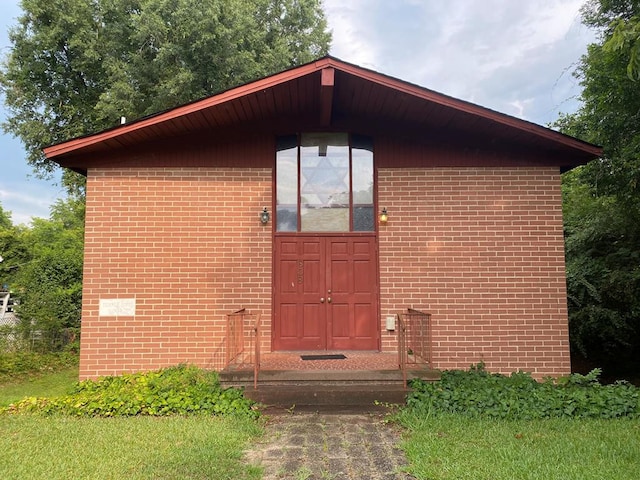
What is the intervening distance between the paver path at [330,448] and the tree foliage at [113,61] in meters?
12.3

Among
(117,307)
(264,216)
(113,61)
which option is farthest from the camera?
(113,61)

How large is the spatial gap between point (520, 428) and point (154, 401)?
4.31m

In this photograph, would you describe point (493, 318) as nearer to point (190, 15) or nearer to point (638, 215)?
point (638, 215)

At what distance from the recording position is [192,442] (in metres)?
4.21

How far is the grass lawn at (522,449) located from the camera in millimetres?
3463

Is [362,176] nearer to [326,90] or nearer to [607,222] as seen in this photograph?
[326,90]

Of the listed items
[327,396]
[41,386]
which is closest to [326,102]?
[327,396]

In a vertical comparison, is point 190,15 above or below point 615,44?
above

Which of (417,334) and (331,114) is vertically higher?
(331,114)

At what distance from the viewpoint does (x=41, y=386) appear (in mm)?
8141

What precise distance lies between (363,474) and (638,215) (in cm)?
790

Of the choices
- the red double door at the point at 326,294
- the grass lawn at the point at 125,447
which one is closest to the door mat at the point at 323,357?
the red double door at the point at 326,294

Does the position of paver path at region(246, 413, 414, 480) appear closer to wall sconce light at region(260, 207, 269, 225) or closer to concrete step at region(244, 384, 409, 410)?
concrete step at region(244, 384, 409, 410)

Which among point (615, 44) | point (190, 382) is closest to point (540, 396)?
point (615, 44)
